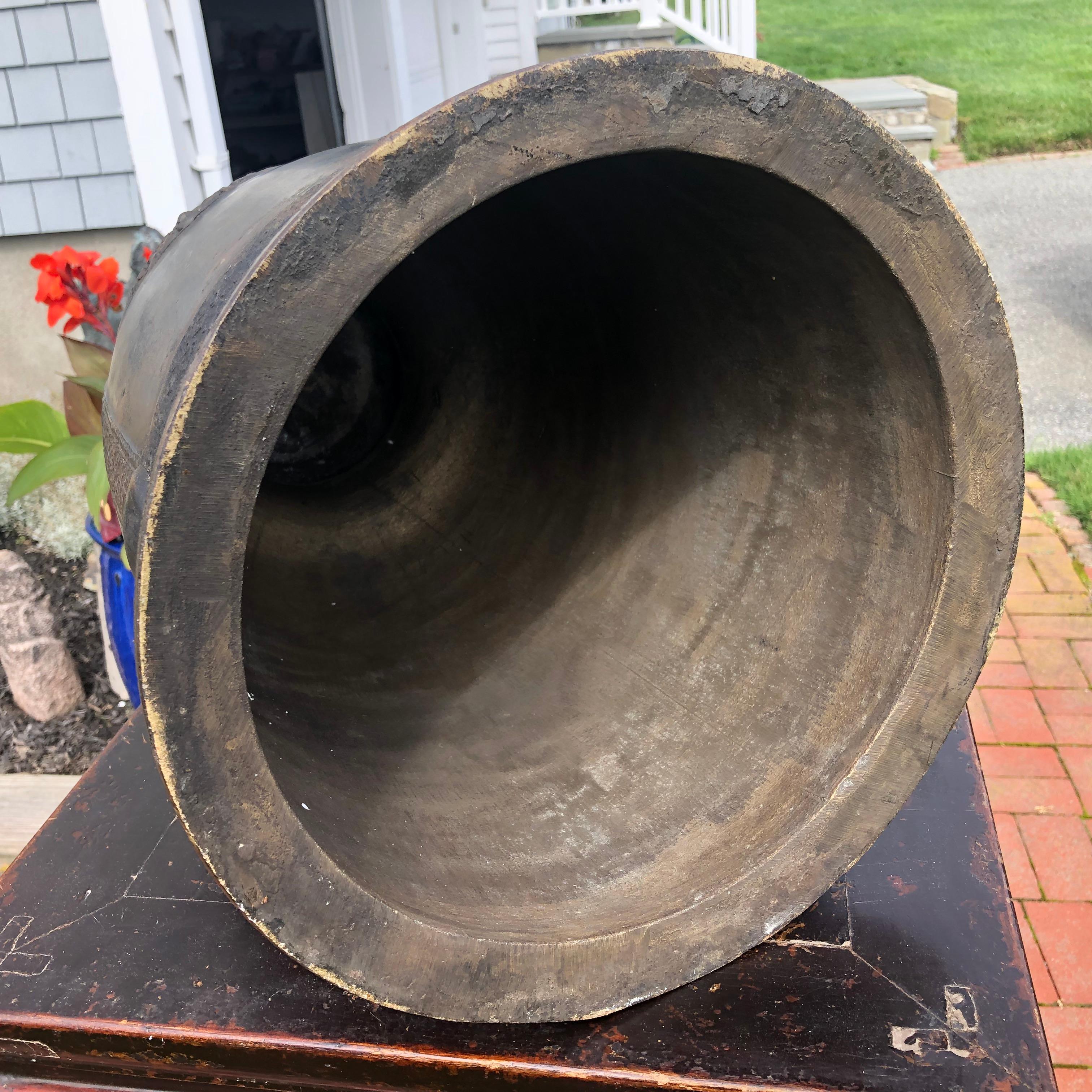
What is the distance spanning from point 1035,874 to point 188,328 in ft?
7.63

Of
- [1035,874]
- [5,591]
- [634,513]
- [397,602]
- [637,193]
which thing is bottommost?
[1035,874]

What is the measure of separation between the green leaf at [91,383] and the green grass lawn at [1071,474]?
3564 mm

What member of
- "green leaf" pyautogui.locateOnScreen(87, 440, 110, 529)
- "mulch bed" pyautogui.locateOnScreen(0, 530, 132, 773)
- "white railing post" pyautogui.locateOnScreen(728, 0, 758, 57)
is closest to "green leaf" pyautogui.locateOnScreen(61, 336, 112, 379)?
"green leaf" pyautogui.locateOnScreen(87, 440, 110, 529)

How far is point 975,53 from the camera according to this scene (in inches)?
428

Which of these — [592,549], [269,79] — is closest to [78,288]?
[592,549]

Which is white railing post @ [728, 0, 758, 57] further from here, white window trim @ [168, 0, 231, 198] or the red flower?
the red flower

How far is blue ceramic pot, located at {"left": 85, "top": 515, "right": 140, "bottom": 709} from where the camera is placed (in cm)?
285

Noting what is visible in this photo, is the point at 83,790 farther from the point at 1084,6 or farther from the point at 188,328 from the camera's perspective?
the point at 1084,6

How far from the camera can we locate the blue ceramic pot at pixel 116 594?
285cm

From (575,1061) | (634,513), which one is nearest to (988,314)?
(634,513)

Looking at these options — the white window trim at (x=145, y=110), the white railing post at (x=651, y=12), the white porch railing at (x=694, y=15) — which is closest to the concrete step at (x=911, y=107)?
the white porch railing at (x=694, y=15)

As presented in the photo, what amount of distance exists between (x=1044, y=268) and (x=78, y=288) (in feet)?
19.2

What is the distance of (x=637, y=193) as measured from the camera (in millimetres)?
1379

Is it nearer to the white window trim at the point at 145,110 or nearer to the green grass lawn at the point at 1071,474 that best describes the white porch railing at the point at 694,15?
the green grass lawn at the point at 1071,474
